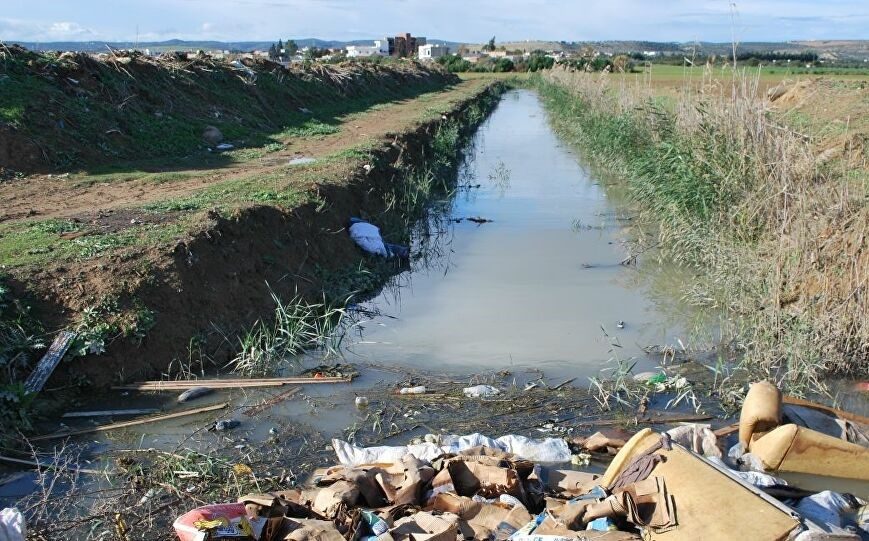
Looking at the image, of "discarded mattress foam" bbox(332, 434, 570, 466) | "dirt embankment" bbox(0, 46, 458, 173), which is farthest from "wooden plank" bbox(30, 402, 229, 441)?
"dirt embankment" bbox(0, 46, 458, 173)

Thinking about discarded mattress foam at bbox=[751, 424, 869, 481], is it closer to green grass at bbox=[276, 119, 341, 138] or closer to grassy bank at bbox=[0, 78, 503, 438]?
grassy bank at bbox=[0, 78, 503, 438]

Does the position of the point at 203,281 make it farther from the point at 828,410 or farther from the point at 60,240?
the point at 828,410

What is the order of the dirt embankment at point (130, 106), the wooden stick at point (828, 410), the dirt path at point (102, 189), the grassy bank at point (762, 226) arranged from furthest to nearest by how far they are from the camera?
the dirt embankment at point (130, 106) < the dirt path at point (102, 189) < the grassy bank at point (762, 226) < the wooden stick at point (828, 410)

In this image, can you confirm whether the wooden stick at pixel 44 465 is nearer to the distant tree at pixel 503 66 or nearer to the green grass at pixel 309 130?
the green grass at pixel 309 130

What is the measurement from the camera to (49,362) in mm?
5188

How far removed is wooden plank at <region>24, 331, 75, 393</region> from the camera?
5.04 m

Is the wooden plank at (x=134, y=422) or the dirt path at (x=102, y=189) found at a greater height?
the dirt path at (x=102, y=189)

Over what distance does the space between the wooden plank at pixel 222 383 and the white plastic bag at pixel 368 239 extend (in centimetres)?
319

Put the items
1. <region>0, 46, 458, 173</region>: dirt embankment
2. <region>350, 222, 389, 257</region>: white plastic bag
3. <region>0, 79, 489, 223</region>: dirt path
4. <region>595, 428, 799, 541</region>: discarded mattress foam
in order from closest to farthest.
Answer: <region>595, 428, 799, 541</region>: discarded mattress foam, <region>0, 79, 489, 223</region>: dirt path, <region>350, 222, 389, 257</region>: white plastic bag, <region>0, 46, 458, 173</region>: dirt embankment

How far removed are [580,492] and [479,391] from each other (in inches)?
66.0

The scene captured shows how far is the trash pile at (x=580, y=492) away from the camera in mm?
3295

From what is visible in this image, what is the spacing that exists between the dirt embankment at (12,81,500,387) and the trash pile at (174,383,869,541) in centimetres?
193

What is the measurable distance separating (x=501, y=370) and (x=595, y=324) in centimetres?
147

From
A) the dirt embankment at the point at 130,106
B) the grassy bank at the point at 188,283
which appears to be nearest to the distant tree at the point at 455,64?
the dirt embankment at the point at 130,106
